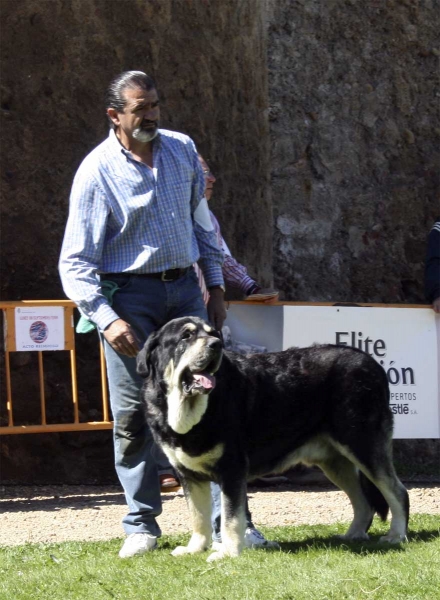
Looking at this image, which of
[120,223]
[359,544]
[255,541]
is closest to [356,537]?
[359,544]

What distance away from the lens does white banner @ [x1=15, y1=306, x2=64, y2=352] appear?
7.78 metres

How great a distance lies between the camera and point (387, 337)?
812cm

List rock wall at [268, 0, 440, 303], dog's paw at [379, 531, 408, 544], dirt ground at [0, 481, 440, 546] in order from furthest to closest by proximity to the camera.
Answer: rock wall at [268, 0, 440, 303]
dirt ground at [0, 481, 440, 546]
dog's paw at [379, 531, 408, 544]

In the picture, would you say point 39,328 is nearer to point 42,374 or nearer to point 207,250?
point 42,374

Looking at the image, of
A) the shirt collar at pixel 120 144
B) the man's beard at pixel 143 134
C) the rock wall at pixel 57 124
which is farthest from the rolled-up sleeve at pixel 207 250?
the rock wall at pixel 57 124

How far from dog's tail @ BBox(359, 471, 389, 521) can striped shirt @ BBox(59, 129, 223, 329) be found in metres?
1.67

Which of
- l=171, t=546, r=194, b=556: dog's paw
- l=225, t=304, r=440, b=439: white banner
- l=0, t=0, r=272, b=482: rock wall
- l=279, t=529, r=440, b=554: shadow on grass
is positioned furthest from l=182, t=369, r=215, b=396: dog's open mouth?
l=0, t=0, r=272, b=482: rock wall

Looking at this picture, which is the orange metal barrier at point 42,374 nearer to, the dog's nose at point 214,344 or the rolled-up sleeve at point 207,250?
the rolled-up sleeve at point 207,250

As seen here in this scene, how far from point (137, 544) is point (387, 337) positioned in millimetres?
3297

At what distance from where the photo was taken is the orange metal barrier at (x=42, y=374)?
25.4 feet

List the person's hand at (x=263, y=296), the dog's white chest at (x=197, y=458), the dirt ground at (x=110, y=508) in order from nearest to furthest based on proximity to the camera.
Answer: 1. the dog's white chest at (x=197, y=458)
2. the dirt ground at (x=110, y=508)
3. the person's hand at (x=263, y=296)

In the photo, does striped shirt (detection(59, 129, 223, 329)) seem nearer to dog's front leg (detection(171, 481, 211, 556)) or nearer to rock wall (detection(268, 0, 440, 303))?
dog's front leg (detection(171, 481, 211, 556))

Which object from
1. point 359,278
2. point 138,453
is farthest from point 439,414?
point 138,453

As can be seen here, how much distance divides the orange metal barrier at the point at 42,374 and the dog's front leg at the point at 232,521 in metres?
2.85
